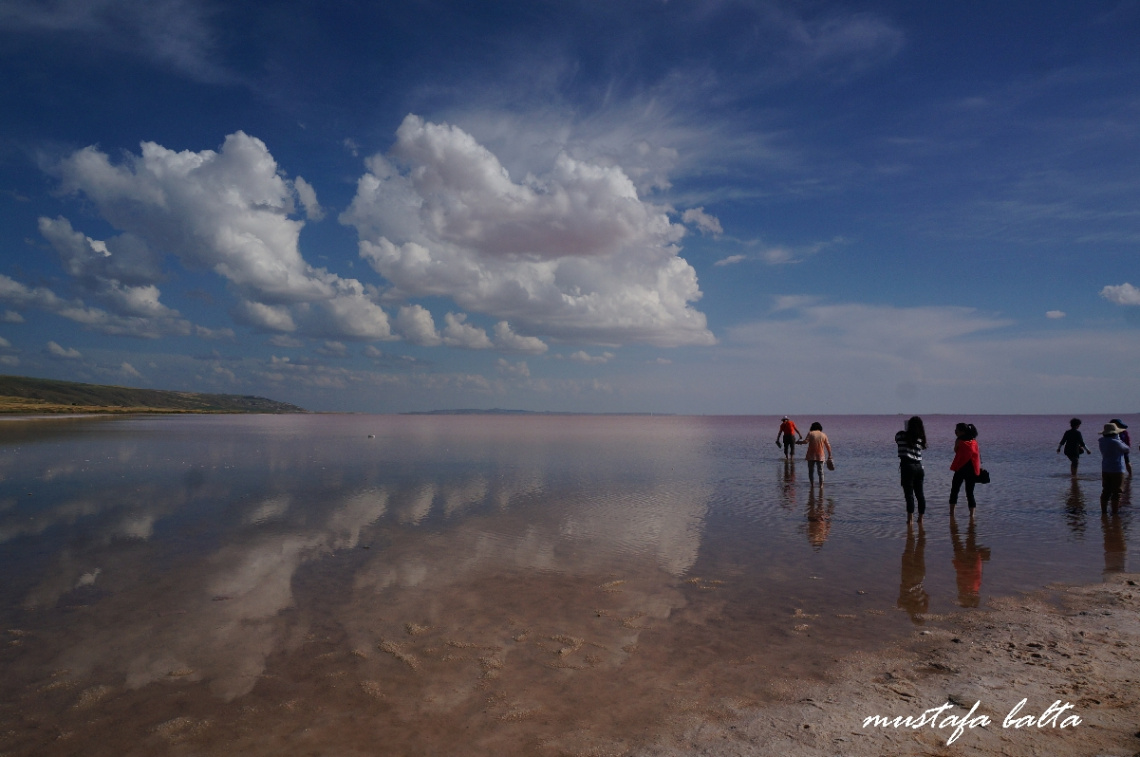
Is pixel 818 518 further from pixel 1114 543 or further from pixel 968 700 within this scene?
pixel 968 700

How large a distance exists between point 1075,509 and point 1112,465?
5.98 ft

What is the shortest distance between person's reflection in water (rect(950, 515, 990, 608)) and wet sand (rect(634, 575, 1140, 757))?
1157mm

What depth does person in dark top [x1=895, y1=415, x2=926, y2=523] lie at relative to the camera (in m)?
14.5

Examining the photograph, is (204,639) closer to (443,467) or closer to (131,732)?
(131,732)

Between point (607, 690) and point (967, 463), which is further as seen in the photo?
point (967, 463)

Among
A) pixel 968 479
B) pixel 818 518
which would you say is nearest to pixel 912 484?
pixel 968 479

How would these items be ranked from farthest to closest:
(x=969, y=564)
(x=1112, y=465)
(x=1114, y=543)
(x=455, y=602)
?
(x=1112, y=465) < (x=1114, y=543) < (x=969, y=564) < (x=455, y=602)

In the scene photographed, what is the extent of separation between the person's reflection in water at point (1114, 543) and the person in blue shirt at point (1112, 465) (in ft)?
1.36

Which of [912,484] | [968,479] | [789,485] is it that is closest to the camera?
[912,484]

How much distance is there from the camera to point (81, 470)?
24.5 metres

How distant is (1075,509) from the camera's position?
16.5 metres

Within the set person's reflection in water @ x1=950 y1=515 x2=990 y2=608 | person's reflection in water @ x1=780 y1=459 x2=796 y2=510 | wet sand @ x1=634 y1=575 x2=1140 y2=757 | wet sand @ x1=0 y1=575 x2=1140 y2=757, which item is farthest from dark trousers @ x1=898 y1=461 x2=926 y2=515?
wet sand @ x1=634 y1=575 x2=1140 y2=757

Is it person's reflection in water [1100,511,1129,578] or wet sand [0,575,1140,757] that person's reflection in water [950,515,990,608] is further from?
person's reflection in water [1100,511,1129,578]

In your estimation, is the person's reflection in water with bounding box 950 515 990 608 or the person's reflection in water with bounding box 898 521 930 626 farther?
the person's reflection in water with bounding box 950 515 990 608
